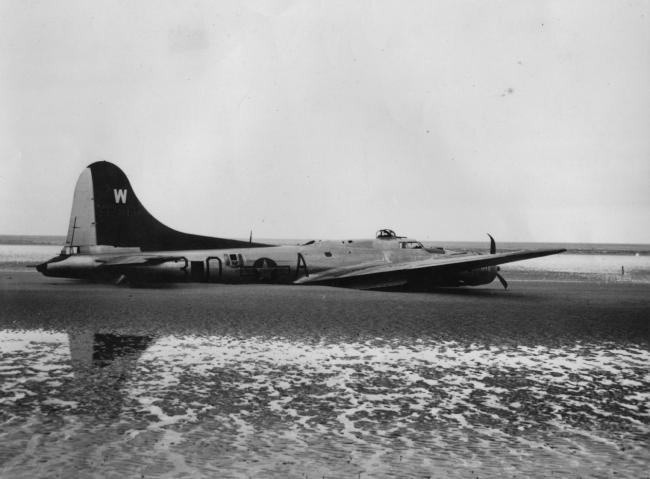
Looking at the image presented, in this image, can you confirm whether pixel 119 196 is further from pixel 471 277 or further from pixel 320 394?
pixel 320 394

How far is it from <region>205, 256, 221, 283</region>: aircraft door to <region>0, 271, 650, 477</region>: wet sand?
22.5ft

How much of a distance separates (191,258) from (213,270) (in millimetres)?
958

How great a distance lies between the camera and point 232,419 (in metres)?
6.69

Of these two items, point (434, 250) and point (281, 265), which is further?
point (434, 250)

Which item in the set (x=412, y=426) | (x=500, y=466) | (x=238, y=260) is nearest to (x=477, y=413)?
(x=412, y=426)

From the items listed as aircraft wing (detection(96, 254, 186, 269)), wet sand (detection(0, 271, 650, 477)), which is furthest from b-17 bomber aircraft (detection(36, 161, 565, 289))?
wet sand (detection(0, 271, 650, 477))

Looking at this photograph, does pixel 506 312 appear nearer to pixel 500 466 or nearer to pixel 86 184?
pixel 500 466

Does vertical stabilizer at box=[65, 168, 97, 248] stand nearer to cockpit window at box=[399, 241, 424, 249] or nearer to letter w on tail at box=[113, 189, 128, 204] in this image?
letter w on tail at box=[113, 189, 128, 204]

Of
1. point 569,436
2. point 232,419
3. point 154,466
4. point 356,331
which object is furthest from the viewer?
point 356,331

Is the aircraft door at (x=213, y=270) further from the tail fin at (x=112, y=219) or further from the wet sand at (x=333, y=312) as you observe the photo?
the tail fin at (x=112, y=219)

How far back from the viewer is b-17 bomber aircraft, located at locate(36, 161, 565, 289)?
74.7 ft

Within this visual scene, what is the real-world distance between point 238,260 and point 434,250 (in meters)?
9.23

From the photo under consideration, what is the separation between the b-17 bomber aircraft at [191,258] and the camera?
896 inches

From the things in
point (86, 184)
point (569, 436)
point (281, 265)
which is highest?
point (86, 184)
